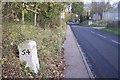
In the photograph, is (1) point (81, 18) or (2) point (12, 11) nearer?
(2) point (12, 11)

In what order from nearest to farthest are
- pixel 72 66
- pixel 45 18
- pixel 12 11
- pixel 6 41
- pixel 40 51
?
pixel 6 41
pixel 12 11
pixel 40 51
pixel 72 66
pixel 45 18

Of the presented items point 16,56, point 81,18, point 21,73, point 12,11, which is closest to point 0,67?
point 21,73

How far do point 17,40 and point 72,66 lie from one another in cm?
289

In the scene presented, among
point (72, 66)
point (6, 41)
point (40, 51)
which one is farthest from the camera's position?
point (72, 66)

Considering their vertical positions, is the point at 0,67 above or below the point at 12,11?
below

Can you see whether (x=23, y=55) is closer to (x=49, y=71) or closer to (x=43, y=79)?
(x=43, y=79)

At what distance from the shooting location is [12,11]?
851cm

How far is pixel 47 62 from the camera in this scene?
883 cm

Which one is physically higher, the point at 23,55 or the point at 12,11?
the point at 12,11

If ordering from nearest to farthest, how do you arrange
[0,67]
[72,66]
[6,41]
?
[0,67]
[6,41]
[72,66]

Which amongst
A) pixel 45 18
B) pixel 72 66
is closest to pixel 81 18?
pixel 45 18

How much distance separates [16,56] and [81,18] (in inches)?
3593

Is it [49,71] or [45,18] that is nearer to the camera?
[49,71]

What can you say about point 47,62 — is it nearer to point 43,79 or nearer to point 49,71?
point 49,71
